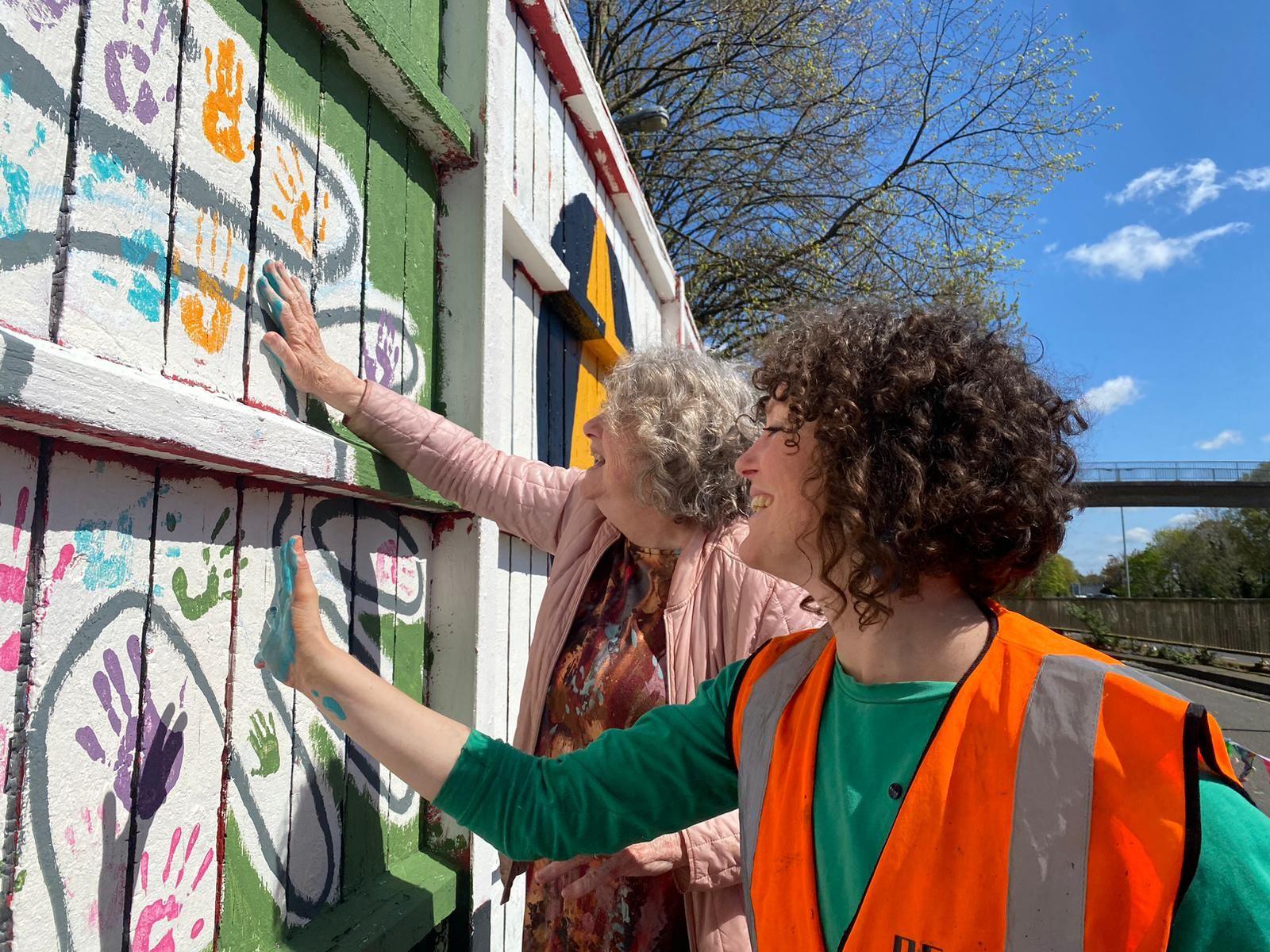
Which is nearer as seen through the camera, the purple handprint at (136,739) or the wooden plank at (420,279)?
the purple handprint at (136,739)

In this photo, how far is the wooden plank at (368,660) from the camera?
1695 mm

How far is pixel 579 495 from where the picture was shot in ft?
7.07

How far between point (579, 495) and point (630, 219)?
2635 mm

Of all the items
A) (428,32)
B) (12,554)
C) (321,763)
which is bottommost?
(321,763)

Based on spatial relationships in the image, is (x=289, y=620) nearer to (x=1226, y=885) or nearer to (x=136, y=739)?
(x=136, y=739)

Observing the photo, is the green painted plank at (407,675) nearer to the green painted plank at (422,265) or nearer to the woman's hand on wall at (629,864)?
the woman's hand on wall at (629,864)

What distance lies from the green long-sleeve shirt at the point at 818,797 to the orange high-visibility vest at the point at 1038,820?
0.03 meters

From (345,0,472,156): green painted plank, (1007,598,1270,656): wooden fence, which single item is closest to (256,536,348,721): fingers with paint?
→ (345,0,472,156): green painted plank

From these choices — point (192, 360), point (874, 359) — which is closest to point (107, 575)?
point (192, 360)

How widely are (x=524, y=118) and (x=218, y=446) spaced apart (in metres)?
1.85

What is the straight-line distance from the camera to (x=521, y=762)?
139 centimetres

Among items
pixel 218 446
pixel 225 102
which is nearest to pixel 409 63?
pixel 225 102

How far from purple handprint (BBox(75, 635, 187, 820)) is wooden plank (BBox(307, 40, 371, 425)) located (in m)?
0.60

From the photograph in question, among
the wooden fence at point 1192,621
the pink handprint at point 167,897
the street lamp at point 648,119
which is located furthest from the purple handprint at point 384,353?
the wooden fence at point 1192,621
